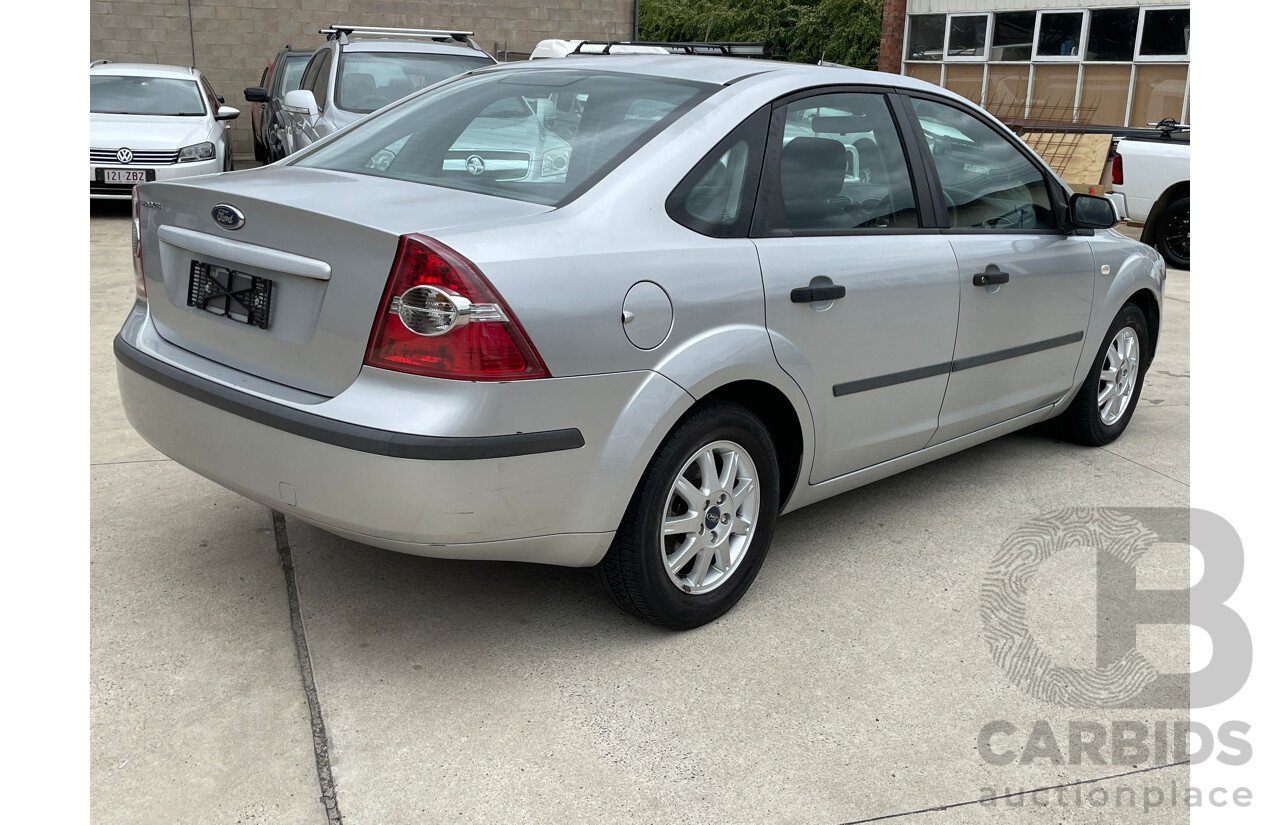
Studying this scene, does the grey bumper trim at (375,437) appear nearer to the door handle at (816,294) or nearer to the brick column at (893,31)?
the door handle at (816,294)

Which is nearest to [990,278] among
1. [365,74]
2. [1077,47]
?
[365,74]

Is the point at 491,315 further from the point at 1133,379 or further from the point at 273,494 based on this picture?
the point at 1133,379

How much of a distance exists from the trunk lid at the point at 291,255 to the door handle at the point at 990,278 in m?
1.75

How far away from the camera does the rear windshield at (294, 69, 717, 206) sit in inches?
118

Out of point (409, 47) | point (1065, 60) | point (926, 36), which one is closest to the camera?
point (409, 47)

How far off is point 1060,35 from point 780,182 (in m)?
17.4

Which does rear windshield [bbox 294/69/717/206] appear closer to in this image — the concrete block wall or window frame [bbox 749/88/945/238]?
window frame [bbox 749/88/945/238]

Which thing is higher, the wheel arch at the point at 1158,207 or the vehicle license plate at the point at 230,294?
the wheel arch at the point at 1158,207

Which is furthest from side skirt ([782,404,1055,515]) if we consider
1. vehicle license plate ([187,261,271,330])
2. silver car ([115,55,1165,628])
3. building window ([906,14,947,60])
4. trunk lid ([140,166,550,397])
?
building window ([906,14,947,60])

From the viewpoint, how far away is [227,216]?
2.82 m

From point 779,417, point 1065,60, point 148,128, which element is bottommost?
point 779,417

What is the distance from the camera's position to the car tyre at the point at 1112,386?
15.8 ft

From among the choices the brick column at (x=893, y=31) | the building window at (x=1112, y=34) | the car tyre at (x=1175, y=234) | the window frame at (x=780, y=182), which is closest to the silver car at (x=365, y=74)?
the window frame at (x=780, y=182)

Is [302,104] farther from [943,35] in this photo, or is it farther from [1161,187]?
[943,35]
